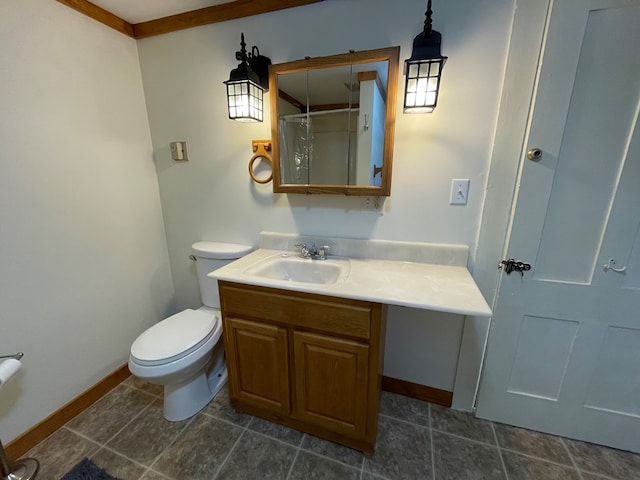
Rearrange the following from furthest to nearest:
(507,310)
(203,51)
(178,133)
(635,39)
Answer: (178,133), (203,51), (507,310), (635,39)

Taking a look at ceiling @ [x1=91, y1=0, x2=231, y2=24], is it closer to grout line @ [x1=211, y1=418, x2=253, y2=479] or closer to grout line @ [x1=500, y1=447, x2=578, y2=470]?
grout line @ [x1=211, y1=418, x2=253, y2=479]

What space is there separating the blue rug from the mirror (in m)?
1.56

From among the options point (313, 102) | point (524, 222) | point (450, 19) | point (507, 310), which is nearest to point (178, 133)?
point (313, 102)

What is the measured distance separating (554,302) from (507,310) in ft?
0.63

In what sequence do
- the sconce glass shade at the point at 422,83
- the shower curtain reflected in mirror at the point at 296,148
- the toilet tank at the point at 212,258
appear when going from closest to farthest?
the sconce glass shade at the point at 422,83
the shower curtain reflected in mirror at the point at 296,148
the toilet tank at the point at 212,258

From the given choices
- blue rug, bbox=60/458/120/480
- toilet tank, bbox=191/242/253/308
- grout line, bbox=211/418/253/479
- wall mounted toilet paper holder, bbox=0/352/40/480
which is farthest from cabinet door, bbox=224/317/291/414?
wall mounted toilet paper holder, bbox=0/352/40/480

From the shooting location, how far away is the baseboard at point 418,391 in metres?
1.52

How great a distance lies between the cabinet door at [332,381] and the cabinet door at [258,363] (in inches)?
2.9

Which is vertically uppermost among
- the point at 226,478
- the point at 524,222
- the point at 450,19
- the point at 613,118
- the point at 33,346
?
the point at 450,19

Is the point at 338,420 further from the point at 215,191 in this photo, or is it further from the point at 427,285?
the point at 215,191

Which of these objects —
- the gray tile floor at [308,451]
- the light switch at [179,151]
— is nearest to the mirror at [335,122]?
the light switch at [179,151]

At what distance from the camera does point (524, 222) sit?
1.17 metres

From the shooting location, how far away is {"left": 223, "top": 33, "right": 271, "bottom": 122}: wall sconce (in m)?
1.30

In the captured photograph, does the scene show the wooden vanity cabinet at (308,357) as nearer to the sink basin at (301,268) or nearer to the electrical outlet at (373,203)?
the sink basin at (301,268)
